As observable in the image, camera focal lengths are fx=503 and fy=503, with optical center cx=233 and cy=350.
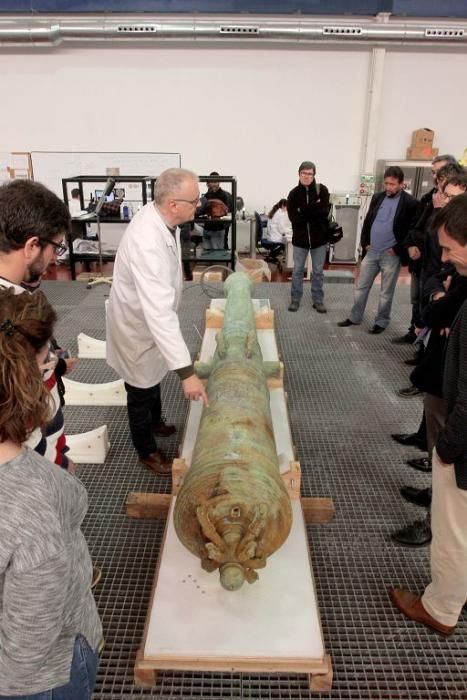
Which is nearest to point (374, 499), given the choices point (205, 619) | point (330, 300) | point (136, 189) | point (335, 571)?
point (335, 571)

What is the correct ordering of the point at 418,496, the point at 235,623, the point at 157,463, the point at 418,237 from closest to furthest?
1. the point at 235,623
2. the point at 418,496
3. the point at 157,463
4. the point at 418,237

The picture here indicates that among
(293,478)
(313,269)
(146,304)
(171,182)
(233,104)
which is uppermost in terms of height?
(233,104)

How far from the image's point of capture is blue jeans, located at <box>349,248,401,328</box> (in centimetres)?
492

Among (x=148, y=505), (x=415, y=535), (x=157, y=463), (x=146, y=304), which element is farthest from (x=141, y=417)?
(x=415, y=535)

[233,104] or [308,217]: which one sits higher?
[233,104]

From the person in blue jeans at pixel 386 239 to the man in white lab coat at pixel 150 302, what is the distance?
2.69m

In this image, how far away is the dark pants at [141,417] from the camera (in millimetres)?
2844

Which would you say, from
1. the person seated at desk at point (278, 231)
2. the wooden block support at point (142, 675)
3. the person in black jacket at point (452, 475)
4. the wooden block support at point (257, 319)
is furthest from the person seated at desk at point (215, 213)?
the wooden block support at point (142, 675)

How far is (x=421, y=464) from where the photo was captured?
10.2ft

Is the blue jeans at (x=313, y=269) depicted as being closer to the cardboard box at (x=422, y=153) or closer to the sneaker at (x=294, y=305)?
the sneaker at (x=294, y=305)

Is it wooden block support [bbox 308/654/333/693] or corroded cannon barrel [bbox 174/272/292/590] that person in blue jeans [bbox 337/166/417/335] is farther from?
wooden block support [bbox 308/654/333/693]

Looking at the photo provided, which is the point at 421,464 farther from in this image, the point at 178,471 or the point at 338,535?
the point at 178,471

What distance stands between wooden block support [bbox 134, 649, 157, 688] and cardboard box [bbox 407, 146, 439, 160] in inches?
388

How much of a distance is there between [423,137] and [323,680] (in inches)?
383
